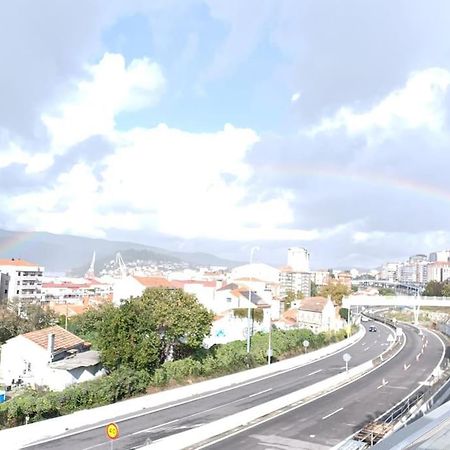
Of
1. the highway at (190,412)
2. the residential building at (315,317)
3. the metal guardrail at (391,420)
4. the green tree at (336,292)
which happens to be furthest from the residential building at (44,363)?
the green tree at (336,292)

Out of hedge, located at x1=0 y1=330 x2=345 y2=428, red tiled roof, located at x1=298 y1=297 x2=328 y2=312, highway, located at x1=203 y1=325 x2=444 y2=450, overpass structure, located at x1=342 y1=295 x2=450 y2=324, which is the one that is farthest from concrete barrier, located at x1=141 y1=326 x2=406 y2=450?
overpass structure, located at x1=342 y1=295 x2=450 y2=324

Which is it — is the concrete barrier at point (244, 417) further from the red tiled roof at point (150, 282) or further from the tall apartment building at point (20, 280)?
the tall apartment building at point (20, 280)

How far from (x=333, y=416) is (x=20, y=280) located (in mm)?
132335

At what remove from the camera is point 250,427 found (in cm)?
2573

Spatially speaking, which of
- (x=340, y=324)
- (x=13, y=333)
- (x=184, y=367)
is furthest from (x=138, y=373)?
(x=340, y=324)

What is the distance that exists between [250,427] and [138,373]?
12018 mm

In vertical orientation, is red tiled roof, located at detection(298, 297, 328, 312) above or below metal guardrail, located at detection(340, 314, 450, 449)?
above

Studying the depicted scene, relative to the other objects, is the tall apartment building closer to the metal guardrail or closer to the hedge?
the hedge

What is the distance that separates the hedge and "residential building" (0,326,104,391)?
325 centimetres

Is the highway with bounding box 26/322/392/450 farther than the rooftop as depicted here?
No

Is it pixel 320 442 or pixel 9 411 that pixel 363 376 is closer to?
pixel 320 442

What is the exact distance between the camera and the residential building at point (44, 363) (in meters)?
40.7

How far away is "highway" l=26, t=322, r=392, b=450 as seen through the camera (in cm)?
2347

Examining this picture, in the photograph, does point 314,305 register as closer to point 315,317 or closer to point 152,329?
point 315,317
